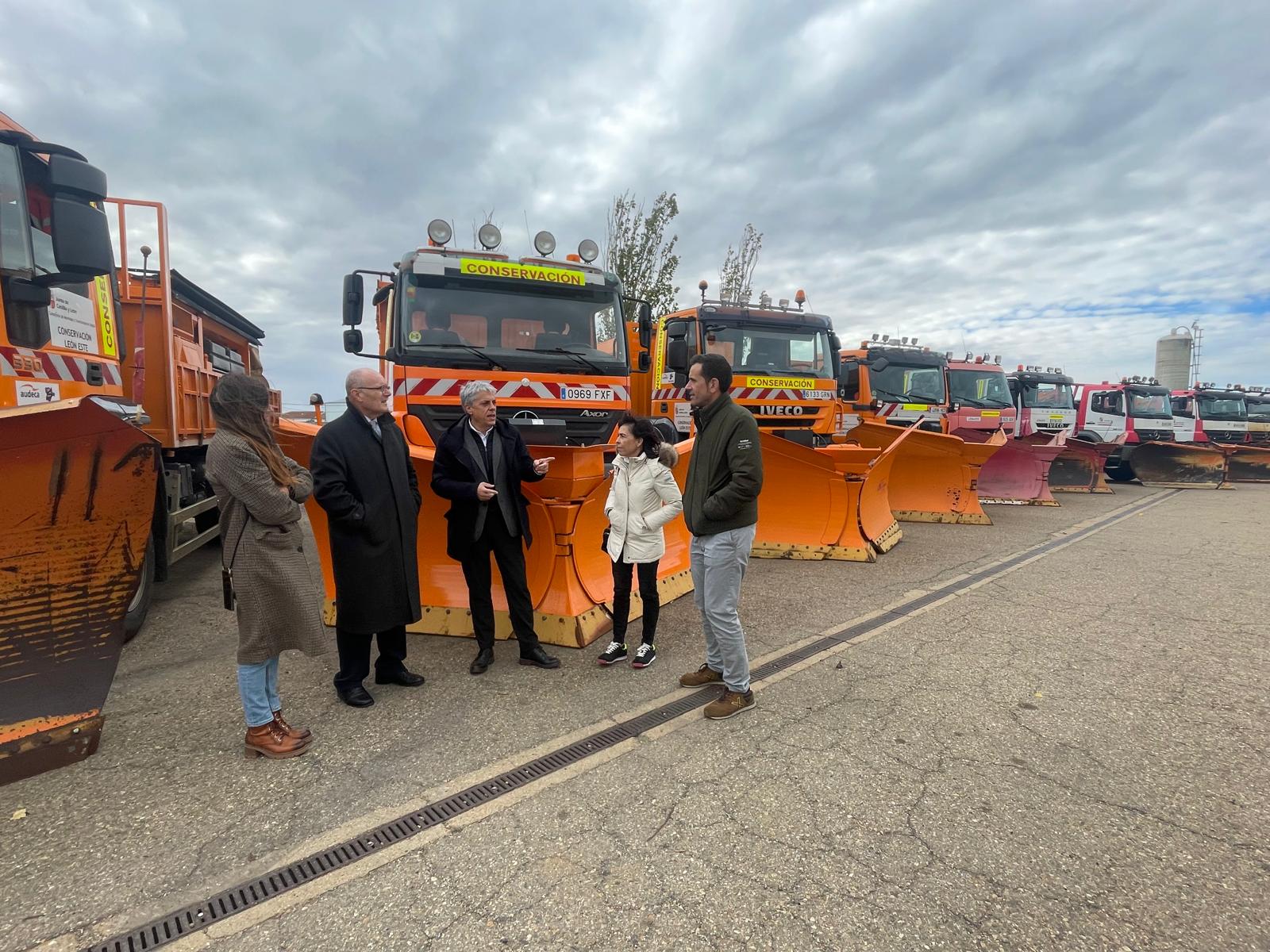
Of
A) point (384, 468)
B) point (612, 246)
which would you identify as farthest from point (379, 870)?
point (612, 246)

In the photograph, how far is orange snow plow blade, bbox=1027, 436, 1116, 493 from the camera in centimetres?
1361

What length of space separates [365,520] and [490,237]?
3.65 meters

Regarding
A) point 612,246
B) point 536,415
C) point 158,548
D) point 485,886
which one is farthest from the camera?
point 612,246

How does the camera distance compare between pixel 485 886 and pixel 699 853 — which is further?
pixel 699 853

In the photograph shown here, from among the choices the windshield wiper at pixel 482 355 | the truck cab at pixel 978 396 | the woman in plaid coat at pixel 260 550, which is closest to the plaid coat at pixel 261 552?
the woman in plaid coat at pixel 260 550

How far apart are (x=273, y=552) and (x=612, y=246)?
17.0m

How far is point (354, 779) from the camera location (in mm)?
2832

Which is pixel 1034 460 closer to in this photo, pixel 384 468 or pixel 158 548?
pixel 384 468

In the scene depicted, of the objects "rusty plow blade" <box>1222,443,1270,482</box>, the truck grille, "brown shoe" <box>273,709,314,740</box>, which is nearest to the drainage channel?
"brown shoe" <box>273,709,314,740</box>

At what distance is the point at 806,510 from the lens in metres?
7.04

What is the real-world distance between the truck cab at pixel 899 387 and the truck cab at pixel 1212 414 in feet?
35.0

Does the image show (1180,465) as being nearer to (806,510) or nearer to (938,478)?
(938,478)

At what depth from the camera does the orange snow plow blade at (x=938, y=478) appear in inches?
360

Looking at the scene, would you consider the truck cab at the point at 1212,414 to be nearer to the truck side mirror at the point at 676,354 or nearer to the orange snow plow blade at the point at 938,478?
the orange snow plow blade at the point at 938,478
